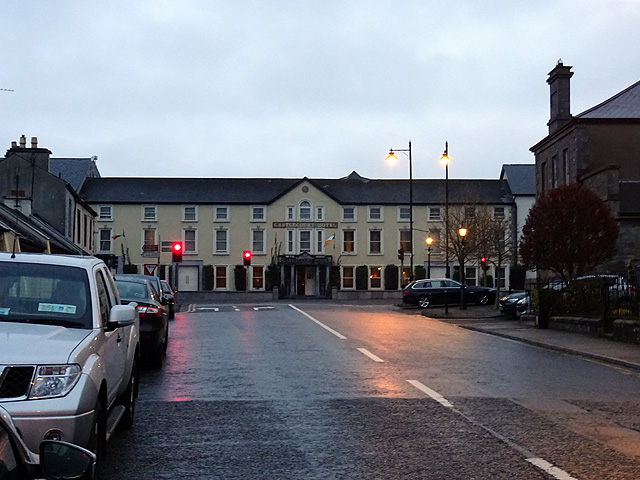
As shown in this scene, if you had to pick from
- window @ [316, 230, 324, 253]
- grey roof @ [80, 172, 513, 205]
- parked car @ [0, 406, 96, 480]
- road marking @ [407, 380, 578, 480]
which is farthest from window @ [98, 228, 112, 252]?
parked car @ [0, 406, 96, 480]

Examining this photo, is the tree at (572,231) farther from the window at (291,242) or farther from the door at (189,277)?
the door at (189,277)

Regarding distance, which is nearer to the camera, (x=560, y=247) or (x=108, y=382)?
(x=108, y=382)

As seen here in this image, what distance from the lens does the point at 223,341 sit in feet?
64.5

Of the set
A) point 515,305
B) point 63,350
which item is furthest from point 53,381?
point 515,305

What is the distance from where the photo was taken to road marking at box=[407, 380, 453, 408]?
9.99 m

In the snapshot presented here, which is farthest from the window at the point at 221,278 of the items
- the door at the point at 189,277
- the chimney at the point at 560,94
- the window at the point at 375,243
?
the chimney at the point at 560,94

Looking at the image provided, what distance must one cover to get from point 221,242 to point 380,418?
208ft

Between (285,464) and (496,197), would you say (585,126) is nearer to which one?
(496,197)

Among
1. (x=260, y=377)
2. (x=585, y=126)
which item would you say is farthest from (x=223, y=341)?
(x=585, y=126)

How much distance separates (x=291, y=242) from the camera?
236ft

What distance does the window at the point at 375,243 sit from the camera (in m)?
72.2

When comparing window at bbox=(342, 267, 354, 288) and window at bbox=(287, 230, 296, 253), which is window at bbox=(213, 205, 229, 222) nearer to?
window at bbox=(287, 230, 296, 253)

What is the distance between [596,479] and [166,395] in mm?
6165

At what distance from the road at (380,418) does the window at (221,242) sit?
2159 inches
